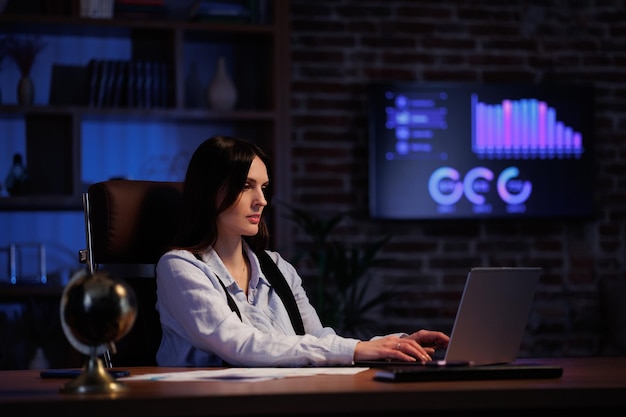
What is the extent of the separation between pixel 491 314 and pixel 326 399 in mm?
528

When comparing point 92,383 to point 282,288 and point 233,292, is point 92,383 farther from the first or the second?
point 282,288

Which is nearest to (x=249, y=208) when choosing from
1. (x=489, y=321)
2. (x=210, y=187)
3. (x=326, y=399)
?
(x=210, y=187)

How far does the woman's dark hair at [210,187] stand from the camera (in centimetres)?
234

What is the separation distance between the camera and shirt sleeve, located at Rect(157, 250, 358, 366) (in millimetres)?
1993

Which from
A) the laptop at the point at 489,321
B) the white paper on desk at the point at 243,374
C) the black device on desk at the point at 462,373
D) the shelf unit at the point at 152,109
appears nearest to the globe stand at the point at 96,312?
the white paper on desk at the point at 243,374

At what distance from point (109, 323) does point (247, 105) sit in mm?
2846

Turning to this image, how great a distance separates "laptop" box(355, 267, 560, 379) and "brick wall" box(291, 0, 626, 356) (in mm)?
2424

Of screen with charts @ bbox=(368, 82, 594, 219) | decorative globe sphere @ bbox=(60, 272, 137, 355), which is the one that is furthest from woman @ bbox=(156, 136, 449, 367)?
screen with charts @ bbox=(368, 82, 594, 219)

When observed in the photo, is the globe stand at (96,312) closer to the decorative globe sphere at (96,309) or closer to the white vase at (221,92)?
the decorative globe sphere at (96,309)

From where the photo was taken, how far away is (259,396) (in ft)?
4.63

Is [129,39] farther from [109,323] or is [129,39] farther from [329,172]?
[109,323]

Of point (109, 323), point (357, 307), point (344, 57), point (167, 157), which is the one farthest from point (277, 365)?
point (344, 57)

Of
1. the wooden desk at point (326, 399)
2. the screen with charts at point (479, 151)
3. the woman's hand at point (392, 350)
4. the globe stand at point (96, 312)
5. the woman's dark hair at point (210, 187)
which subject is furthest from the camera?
the screen with charts at point (479, 151)

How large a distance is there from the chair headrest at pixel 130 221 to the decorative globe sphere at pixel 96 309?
0.80 m
